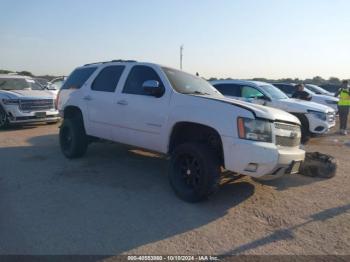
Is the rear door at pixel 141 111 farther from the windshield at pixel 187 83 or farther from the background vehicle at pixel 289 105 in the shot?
the background vehicle at pixel 289 105

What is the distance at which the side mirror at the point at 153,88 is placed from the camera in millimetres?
5605

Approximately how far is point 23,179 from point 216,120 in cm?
→ 339

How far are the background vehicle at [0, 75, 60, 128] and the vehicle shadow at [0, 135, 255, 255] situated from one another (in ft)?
15.0

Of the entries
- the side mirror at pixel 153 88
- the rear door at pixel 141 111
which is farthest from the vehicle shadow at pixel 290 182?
the side mirror at pixel 153 88

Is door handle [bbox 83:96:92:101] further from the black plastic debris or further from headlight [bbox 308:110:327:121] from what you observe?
headlight [bbox 308:110:327:121]

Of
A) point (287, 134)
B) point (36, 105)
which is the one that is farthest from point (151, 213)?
point (36, 105)

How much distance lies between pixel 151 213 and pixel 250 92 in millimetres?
7118

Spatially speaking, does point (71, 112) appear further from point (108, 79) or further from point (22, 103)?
point (22, 103)

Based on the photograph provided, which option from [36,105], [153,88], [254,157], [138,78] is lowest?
[36,105]

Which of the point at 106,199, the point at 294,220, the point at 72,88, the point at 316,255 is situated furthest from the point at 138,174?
the point at 316,255

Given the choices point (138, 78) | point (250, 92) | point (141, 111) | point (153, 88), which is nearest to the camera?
point (153, 88)

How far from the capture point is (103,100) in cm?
683

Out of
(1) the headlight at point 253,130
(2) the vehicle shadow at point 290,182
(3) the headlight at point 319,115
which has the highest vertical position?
(1) the headlight at point 253,130

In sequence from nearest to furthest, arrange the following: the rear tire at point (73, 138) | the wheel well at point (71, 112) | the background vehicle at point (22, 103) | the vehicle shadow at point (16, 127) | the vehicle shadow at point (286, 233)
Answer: the vehicle shadow at point (286, 233)
the rear tire at point (73, 138)
the wheel well at point (71, 112)
the background vehicle at point (22, 103)
the vehicle shadow at point (16, 127)
